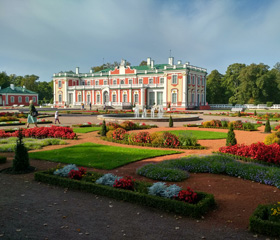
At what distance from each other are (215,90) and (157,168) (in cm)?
5666

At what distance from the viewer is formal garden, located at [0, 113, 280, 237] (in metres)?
5.11

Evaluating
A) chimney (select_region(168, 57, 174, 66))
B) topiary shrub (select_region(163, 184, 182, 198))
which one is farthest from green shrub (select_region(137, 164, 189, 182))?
chimney (select_region(168, 57, 174, 66))

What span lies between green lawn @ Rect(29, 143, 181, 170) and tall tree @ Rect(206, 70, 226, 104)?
174ft

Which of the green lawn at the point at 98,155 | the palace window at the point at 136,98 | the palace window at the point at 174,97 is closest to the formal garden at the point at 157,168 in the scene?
the green lawn at the point at 98,155

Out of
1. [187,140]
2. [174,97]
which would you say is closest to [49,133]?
[187,140]

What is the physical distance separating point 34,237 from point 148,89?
4851cm

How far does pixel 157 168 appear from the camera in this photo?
7430mm

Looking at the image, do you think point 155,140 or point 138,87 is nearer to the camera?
point 155,140

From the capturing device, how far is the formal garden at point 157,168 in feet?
16.8

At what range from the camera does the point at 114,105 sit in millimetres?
50500

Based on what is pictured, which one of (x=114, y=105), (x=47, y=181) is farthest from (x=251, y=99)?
(x=47, y=181)

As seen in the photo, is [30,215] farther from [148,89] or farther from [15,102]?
[15,102]

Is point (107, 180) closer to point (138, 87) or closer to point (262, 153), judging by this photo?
point (262, 153)

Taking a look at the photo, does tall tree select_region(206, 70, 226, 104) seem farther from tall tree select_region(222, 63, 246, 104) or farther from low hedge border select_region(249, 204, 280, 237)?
low hedge border select_region(249, 204, 280, 237)
